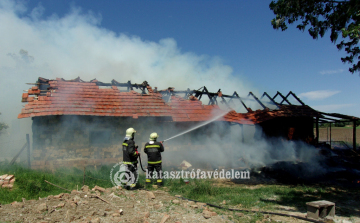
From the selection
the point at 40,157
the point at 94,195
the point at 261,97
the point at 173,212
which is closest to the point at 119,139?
the point at 40,157

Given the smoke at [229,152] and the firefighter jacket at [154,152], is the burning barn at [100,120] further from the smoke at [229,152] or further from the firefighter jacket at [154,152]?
the firefighter jacket at [154,152]

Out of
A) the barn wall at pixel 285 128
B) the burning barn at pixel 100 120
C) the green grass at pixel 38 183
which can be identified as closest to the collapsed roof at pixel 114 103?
the burning barn at pixel 100 120

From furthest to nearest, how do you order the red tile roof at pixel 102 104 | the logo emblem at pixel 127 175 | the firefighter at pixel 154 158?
the red tile roof at pixel 102 104
the firefighter at pixel 154 158
the logo emblem at pixel 127 175

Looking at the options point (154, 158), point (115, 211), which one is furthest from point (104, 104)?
point (115, 211)

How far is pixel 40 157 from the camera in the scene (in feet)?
33.2

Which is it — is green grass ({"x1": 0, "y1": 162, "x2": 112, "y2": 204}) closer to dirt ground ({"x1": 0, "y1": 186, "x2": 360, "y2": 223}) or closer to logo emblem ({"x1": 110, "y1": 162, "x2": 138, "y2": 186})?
logo emblem ({"x1": 110, "y1": 162, "x2": 138, "y2": 186})

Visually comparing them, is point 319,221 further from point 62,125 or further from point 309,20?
point 62,125

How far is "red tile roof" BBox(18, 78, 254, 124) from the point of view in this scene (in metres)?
10.5

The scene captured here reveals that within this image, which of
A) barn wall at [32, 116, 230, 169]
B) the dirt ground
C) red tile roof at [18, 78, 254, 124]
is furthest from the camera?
red tile roof at [18, 78, 254, 124]

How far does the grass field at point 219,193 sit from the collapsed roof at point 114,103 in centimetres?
291

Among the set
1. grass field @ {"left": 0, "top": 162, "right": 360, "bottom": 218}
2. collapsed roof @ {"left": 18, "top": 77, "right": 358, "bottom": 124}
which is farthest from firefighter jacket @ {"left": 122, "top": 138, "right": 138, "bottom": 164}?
collapsed roof @ {"left": 18, "top": 77, "right": 358, "bottom": 124}

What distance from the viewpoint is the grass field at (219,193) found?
260 inches

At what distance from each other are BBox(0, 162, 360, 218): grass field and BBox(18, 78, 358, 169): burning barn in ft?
5.57

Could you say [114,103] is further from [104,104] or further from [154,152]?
[154,152]
